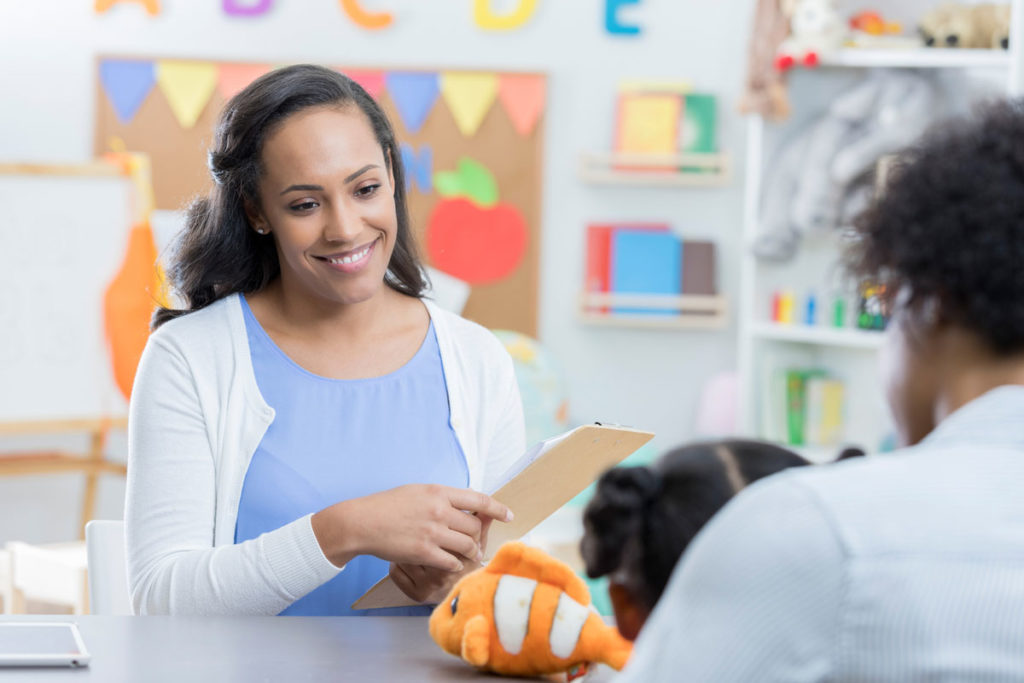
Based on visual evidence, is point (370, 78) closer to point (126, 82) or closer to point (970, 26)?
point (126, 82)

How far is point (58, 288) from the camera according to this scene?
3.34 m

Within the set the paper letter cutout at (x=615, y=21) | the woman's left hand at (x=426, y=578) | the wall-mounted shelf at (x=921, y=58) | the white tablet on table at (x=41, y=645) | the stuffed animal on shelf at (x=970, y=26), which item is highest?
the paper letter cutout at (x=615, y=21)

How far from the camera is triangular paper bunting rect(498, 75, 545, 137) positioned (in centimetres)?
382

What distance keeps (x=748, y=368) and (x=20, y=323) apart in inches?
80.6

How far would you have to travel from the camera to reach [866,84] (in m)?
3.25

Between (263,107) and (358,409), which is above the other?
(263,107)

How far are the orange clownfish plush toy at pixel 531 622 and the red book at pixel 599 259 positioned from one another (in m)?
2.88

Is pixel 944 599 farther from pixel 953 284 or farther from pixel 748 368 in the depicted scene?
pixel 748 368

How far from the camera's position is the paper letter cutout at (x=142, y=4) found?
12.1ft

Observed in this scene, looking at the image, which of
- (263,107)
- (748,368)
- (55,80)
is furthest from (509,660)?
(55,80)

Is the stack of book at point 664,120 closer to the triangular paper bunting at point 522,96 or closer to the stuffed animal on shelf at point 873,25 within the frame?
the triangular paper bunting at point 522,96

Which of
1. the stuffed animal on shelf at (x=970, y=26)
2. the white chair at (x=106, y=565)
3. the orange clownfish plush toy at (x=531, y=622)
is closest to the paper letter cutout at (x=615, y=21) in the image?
the stuffed animal on shelf at (x=970, y=26)

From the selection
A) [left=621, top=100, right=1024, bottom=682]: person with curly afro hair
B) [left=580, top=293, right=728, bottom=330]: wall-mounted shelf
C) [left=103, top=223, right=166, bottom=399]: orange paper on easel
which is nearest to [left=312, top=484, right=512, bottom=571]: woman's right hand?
[left=621, top=100, right=1024, bottom=682]: person with curly afro hair

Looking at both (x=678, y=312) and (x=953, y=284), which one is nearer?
(x=953, y=284)
